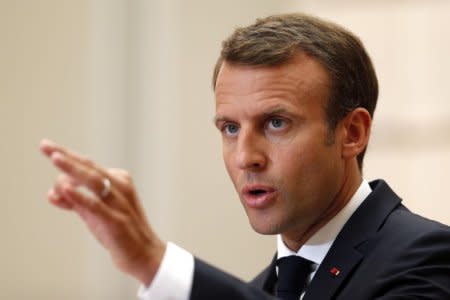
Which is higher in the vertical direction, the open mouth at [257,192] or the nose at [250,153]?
the nose at [250,153]

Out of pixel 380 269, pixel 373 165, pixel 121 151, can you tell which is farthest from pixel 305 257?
pixel 121 151

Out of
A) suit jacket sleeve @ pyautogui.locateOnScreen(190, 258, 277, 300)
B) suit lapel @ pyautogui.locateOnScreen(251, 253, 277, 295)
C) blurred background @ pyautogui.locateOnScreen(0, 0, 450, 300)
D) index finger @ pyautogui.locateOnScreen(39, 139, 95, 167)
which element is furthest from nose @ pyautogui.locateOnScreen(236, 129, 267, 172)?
blurred background @ pyautogui.locateOnScreen(0, 0, 450, 300)

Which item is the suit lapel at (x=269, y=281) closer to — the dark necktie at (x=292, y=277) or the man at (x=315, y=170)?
the man at (x=315, y=170)

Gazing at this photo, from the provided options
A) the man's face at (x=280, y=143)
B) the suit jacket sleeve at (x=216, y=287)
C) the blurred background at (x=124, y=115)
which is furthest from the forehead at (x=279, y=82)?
the blurred background at (x=124, y=115)

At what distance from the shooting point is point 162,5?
600 cm

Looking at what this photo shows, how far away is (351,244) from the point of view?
9.72 ft

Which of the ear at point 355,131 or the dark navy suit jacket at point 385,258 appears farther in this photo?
the ear at point 355,131

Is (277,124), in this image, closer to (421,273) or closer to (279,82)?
(279,82)

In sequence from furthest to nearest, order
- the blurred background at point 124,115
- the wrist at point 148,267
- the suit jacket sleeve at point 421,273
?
the blurred background at point 124,115
the suit jacket sleeve at point 421,273
the wrist at point 148,267

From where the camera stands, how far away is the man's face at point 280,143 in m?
2.98

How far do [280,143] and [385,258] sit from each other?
1.61 feet

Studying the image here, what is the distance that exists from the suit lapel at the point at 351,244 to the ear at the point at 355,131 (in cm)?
15

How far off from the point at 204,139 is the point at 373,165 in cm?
107

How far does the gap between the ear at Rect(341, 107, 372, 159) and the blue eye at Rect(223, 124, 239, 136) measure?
1.23ft
